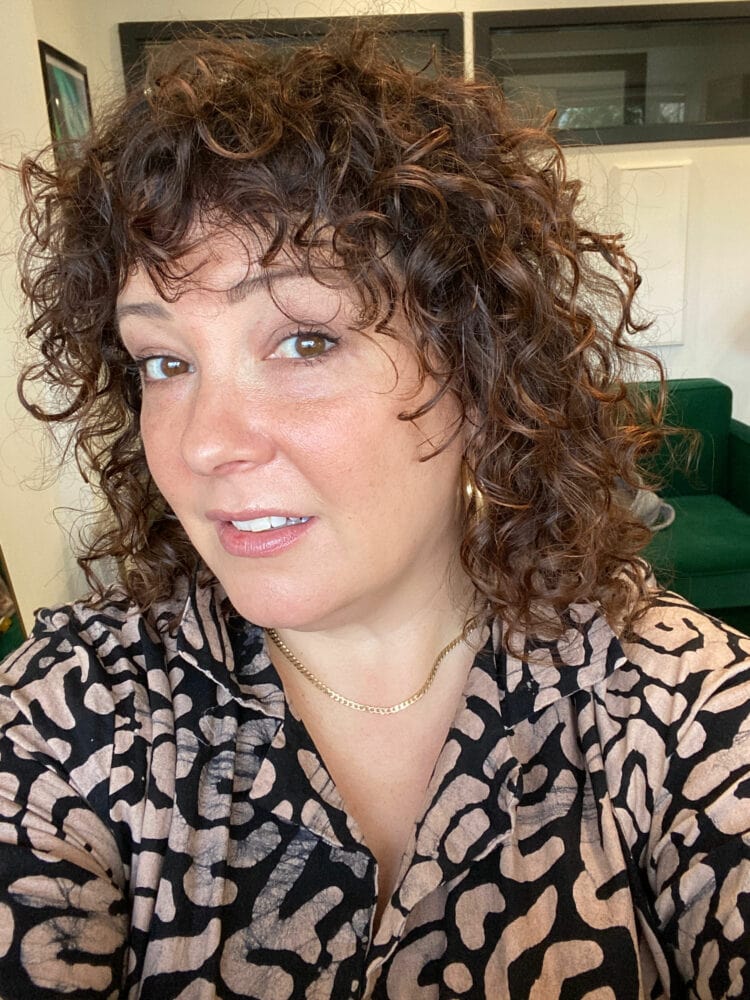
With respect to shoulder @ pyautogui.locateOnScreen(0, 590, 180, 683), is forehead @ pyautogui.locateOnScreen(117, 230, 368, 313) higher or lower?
higher

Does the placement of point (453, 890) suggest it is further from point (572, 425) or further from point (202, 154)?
point (202, 154)

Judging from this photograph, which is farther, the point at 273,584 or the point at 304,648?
the point at 304,648

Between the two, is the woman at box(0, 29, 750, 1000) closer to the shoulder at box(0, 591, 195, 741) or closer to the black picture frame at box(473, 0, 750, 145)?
the shoulder at box(0, 591, 195, 741)

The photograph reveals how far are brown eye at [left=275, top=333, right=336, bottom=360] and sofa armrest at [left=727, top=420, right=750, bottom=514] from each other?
3.17 metres

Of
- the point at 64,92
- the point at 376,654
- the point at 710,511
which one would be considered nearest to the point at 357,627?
the point at 376,654

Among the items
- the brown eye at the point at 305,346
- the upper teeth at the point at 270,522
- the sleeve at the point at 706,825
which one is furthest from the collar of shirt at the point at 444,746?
the brown eye at the point at 305,346

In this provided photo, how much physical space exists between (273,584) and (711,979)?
24.2 inches

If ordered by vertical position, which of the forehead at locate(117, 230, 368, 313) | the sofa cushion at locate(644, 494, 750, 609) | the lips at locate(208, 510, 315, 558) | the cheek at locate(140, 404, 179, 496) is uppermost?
the forehead at locate(117, 230, 368, 313)

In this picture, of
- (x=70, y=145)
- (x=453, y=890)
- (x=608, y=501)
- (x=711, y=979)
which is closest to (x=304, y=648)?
(x=453, y=890)

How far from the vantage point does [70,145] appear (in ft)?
3.36

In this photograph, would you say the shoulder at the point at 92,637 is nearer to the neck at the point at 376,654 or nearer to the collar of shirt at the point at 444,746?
the collar of shirt at the point at 444,746

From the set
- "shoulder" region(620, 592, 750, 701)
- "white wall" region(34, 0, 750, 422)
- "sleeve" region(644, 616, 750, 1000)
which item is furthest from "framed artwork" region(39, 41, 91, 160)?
"sleeve" region(644, 616, 750, 1000)

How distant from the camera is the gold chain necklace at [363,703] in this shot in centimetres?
109

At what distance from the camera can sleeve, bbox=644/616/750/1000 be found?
0.81 metres
